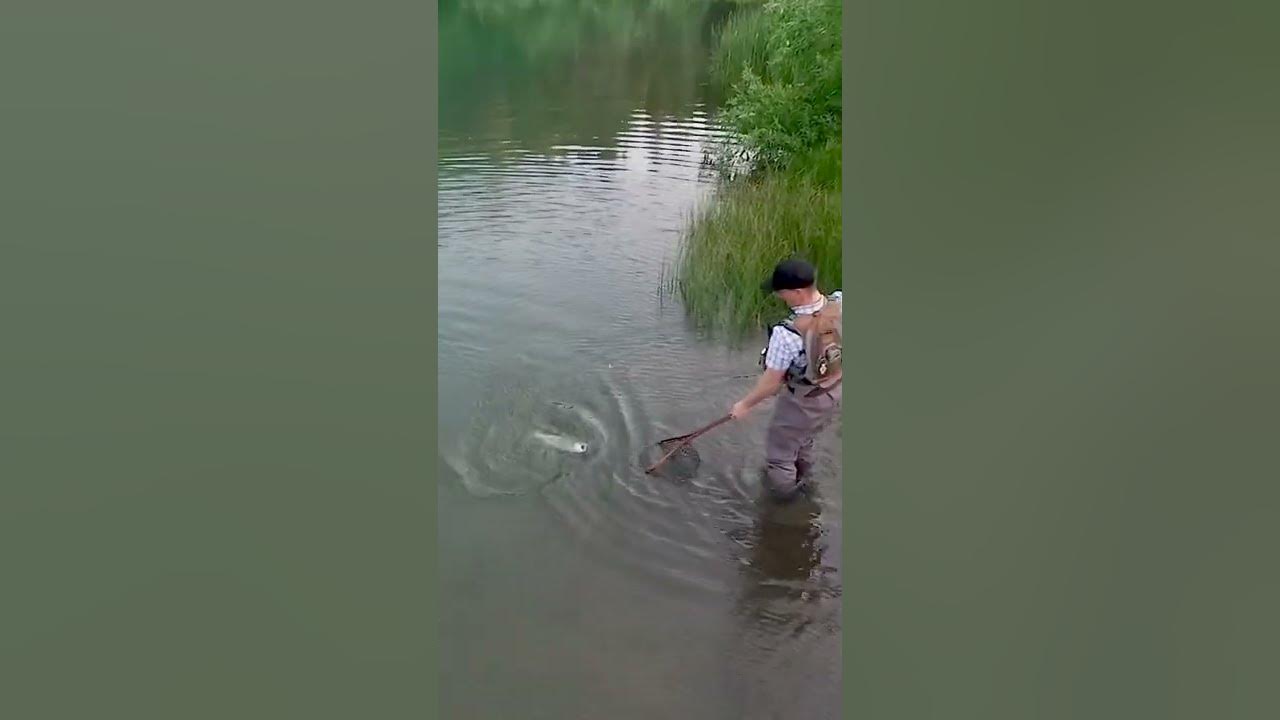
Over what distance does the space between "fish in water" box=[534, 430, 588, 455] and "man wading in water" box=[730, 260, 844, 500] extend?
1.67 ft

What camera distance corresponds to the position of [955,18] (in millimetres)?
1288

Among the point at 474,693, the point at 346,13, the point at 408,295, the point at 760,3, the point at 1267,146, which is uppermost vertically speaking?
the point at 760,3

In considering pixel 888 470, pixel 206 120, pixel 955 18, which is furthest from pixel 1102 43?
pixel 206 120

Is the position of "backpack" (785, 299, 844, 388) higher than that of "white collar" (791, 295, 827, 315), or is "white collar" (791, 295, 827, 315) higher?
"white collar" (791, 295, 827, 315)

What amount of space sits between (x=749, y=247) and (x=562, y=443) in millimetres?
720

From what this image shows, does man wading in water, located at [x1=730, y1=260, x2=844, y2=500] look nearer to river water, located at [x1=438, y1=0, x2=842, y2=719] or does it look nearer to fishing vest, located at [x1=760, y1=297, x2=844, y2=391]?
fishing vest, located at [x1=760, y1=297, x2=844, y2=391]

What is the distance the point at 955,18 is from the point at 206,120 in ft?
2.80

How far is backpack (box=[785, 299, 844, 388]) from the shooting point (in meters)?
2.14

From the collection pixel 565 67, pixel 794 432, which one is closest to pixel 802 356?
pixel 794 432

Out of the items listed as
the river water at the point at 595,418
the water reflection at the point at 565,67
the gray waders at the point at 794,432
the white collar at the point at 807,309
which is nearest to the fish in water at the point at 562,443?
the river water at the point at 595,418

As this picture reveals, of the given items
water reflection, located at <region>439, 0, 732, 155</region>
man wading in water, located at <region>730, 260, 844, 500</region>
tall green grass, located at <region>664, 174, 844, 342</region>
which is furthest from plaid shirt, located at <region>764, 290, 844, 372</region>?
water reflection, located at <region>439, 0, 732, 155</region>

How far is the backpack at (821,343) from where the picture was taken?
2.14 metres

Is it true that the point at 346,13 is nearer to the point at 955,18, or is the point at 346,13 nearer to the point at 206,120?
the point at 206,120

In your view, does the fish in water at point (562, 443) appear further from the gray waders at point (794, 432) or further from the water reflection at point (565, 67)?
the water reflection at point (565, 67)
